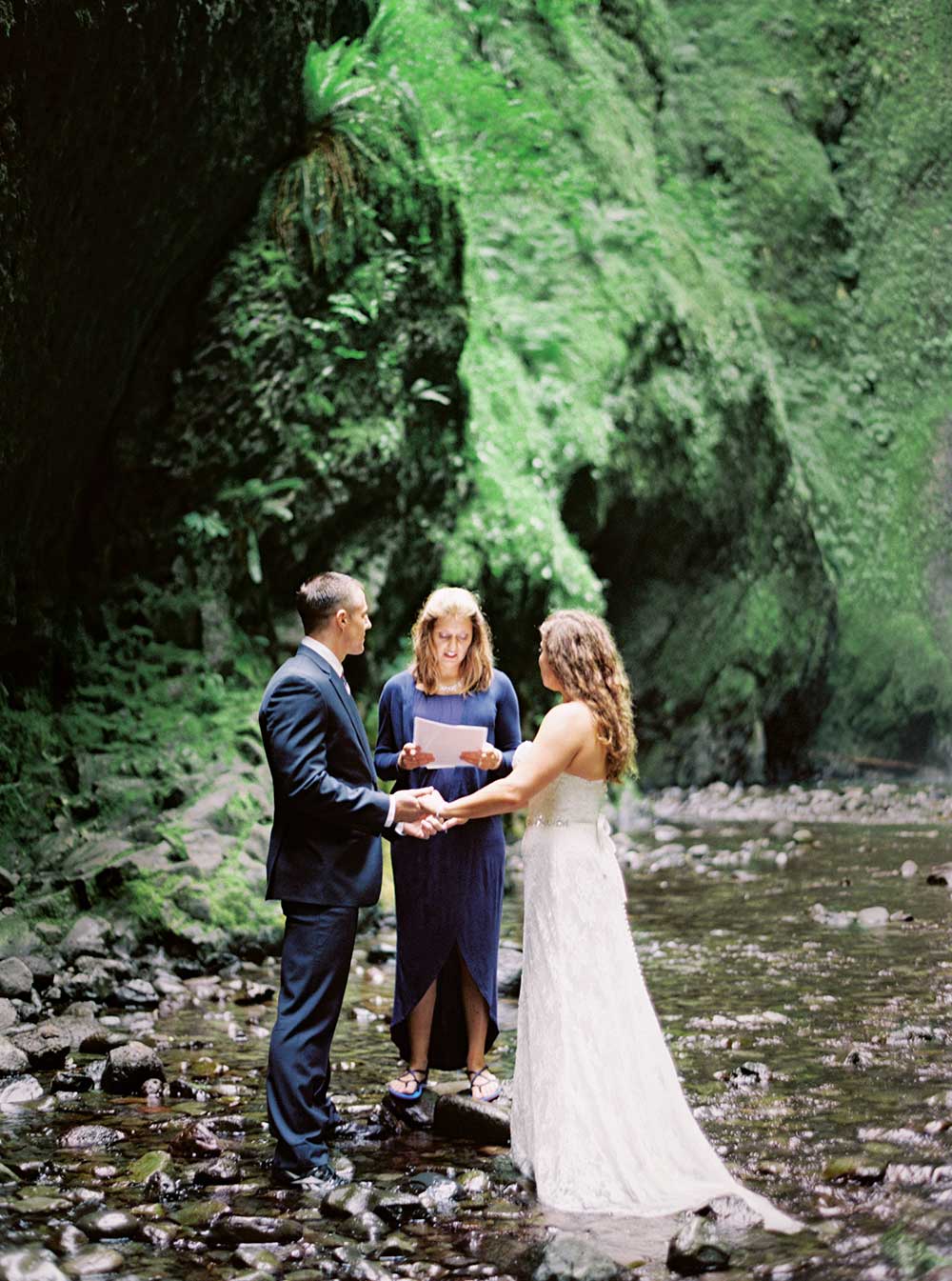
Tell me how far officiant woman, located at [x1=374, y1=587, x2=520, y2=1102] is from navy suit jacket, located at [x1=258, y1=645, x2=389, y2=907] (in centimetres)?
61

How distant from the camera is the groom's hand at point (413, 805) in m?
4.43

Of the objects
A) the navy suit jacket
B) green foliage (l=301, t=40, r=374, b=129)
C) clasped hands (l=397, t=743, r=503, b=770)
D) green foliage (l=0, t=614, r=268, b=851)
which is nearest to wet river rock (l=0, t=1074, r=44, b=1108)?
the navy suit jacket

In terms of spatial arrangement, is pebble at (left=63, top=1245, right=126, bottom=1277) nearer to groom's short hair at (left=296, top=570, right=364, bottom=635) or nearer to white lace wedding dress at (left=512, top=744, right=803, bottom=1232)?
white lace wedding dress at (left=512, top=744, right=803, bottom=1232)

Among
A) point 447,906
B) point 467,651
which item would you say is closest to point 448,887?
point 447,906

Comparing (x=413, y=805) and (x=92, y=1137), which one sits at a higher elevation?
(x=413, y=805)

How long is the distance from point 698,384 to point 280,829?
15.0 meters

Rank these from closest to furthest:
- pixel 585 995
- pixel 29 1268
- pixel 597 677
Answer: pixel 29 1268, pixel 585 995, pixel 597 677

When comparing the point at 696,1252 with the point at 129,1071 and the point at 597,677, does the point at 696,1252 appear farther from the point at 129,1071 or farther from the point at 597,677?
the point at 129,1071

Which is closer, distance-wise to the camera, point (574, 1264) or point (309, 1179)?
point (574, 1264)

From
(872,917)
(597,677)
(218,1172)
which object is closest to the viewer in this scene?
(218,1172)

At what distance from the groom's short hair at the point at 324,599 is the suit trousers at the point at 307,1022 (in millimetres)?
1009

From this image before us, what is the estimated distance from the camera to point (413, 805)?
175 inches

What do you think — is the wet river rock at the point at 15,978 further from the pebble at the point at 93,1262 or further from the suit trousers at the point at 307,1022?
the pebble at the point at 93,1262

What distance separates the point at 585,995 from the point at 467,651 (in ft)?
5.21
